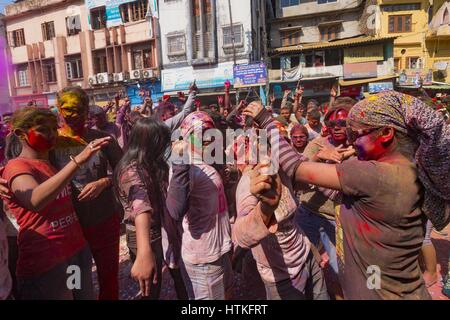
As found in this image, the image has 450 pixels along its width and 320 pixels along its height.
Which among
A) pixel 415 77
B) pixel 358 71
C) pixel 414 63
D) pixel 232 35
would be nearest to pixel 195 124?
pixel 232 35

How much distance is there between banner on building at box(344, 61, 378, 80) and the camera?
885 inches

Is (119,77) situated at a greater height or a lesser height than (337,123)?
greater

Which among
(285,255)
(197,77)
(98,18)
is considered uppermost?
(98,18)

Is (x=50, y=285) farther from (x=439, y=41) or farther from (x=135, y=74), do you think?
(x=439, y=41)

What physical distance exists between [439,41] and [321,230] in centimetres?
2904

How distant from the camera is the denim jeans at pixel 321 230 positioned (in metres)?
3.29

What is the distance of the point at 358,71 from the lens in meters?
22.6

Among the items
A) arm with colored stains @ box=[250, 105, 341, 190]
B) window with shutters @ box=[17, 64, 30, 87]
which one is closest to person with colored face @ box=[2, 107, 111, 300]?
arm with colored stains @ box=[250, 105, 341, 190]

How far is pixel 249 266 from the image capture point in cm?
345

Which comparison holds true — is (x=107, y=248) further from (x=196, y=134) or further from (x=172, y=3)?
(x=172, y=3)

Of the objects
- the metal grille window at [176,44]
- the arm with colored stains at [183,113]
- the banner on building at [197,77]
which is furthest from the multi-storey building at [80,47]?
the arm with colored stains at [183,113]

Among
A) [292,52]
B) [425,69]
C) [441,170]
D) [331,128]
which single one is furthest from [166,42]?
[441,170]

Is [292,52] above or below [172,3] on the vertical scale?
below

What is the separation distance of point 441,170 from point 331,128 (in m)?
1.79
